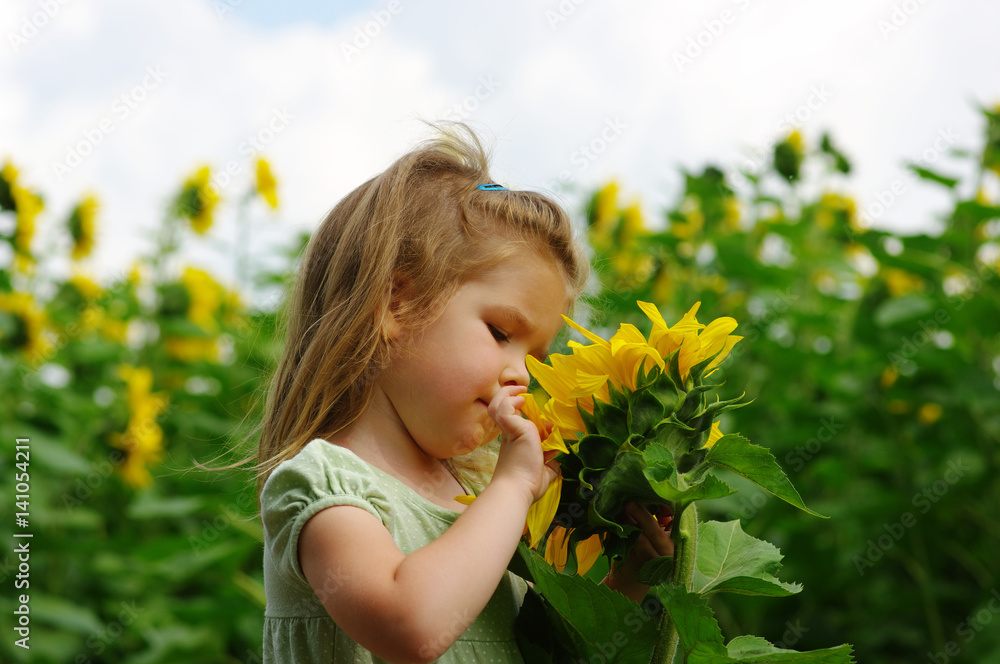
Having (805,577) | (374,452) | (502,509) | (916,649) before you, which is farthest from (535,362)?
(916,649)

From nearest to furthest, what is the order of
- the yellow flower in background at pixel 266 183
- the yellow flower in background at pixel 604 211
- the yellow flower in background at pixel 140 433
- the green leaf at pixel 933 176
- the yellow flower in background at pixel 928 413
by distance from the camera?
the green leaf at pixel 933 176 < the yellow flower in background at pixel 928 413 < the yellow flower in background at pixel 140 433 < the yellow flower in background at pixel 266 183 < the yellow flower in background at pixel 604 211

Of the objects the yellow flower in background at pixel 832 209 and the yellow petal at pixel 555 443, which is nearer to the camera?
the yellow petal at pixel 555 443

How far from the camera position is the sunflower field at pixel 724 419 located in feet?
7.25

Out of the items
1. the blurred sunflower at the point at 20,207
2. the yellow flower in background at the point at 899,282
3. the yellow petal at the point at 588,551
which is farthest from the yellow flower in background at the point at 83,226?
the yellow petal at the point at 588,551

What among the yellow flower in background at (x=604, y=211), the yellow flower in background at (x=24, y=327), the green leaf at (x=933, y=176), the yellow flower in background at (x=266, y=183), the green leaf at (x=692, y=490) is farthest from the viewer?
the yellow flower in background at (x=604, y=211)

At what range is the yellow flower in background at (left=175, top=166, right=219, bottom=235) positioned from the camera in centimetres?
308

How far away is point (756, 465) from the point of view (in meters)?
0.73

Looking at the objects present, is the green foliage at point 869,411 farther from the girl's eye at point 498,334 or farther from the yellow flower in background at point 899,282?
the girl's eye at point 498,334

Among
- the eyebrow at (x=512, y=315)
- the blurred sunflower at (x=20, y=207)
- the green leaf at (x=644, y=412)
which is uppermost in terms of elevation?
the green leaf at (x=644, y=412)

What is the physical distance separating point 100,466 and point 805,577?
6.47ft

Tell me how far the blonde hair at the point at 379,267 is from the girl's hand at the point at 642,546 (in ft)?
1.09

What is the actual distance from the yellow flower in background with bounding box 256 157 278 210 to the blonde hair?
198 centimetres

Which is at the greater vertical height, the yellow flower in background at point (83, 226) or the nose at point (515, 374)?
the nose at point (515, 374)

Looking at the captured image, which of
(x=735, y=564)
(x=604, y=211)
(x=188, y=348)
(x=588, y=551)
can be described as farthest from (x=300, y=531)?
(x=604, y=211)
